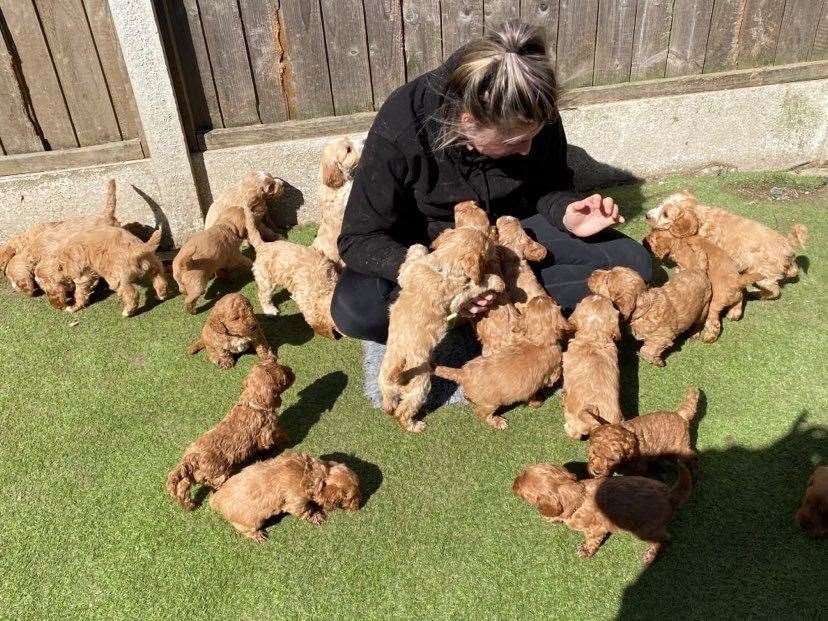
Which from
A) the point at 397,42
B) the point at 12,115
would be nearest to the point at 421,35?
the point at 397,42

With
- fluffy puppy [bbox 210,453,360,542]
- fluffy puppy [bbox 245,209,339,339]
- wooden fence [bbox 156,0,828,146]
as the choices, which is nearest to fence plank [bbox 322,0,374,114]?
wooden fence [bbox 156,0,828,146]

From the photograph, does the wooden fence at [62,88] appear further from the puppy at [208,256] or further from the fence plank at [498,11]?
the fence plank at [498,11]

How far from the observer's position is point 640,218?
5.29 meters

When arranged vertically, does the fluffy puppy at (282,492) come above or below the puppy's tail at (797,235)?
below

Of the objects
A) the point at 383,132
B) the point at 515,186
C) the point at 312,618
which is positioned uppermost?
the point at 383,132

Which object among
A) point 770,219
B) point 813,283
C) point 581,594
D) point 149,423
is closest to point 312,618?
point 581,594

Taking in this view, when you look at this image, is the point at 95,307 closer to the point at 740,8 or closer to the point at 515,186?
the point at 515,186

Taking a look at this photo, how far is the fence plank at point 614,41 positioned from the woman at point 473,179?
5.76 ft

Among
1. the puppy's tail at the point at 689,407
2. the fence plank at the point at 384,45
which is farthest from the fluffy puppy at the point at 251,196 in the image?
the puppy's tail at the point at 689,407

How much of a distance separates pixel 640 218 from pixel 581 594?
3.57 m

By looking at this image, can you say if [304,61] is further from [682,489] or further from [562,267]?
[682,489]

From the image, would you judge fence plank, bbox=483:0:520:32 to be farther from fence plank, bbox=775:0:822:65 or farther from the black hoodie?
fence plank, bbox=775:0:822:65

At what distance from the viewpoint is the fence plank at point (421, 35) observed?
4.79 meters

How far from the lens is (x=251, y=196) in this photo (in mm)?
4836
